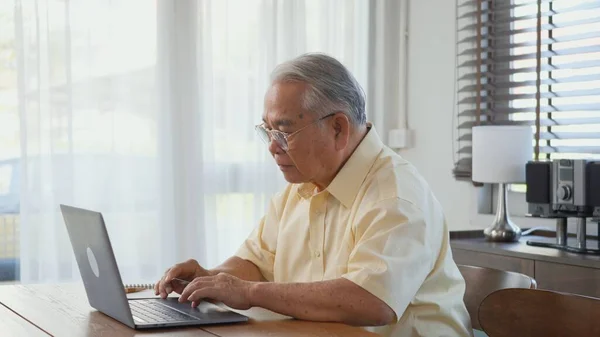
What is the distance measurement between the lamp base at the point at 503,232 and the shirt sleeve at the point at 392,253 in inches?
59.3

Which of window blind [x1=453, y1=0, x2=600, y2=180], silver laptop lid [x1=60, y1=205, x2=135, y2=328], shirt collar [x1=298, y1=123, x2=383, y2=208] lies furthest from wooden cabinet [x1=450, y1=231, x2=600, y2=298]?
silver laptop lid [x1=60, y1=205, x2=135, y2=328]

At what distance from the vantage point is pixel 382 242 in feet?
6.01

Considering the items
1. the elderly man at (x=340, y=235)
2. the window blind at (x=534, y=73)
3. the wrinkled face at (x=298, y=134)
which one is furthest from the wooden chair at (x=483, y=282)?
the window blind at (x=534, y=73)

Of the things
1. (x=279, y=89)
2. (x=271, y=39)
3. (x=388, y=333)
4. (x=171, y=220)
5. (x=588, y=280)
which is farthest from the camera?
(x=271, y=39)

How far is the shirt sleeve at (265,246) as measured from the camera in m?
2.28

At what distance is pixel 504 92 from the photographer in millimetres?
3846

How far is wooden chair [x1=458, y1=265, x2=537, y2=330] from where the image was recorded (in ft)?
7.11

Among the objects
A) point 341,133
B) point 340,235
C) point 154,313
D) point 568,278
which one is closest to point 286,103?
point 341,133

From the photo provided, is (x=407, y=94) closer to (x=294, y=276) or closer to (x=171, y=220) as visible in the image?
(x=171, y=220)

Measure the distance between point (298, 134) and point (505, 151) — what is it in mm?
1432

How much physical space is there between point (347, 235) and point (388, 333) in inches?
9.4

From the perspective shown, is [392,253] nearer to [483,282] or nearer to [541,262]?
[483,282]

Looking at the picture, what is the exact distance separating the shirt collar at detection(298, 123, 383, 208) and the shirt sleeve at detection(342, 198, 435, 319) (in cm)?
12

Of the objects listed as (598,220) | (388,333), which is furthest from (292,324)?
(598,220)
